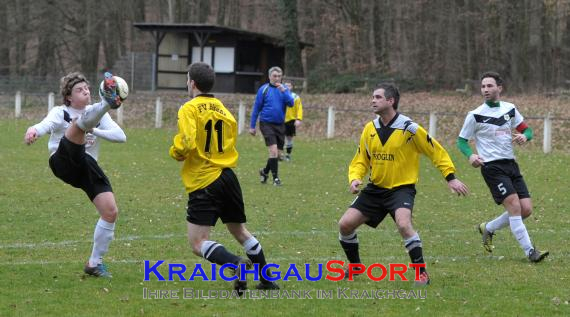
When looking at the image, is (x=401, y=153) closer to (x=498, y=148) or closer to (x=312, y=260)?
(x=312, y=260)

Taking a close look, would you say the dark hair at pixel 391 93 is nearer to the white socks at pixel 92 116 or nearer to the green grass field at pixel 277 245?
the green grass field at pixel 277 245

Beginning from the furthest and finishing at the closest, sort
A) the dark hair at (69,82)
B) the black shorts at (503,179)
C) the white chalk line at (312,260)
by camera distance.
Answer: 1. the black shorts at (503,179)
2. the white chalk line at (312,260)
3. the dark hair at (69,82)

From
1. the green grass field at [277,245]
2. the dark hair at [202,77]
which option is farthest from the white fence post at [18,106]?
the dark hair at [202,77]

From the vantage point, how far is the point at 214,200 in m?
7.13

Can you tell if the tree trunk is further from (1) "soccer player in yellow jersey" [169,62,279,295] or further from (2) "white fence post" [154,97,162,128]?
(1) "soccer player in yellow jersey" [169,62,279,295]

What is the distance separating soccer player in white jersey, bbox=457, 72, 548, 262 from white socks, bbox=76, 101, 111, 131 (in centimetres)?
400

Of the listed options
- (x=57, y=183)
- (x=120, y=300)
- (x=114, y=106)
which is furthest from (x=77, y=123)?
(x=57, y=183)

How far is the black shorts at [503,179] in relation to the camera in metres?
9.30

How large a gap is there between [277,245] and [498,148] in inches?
104

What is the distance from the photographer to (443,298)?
7.21 meters

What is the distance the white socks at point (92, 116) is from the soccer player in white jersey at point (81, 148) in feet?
0.15

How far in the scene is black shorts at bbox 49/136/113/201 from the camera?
7.39 m

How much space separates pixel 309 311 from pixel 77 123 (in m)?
2.43

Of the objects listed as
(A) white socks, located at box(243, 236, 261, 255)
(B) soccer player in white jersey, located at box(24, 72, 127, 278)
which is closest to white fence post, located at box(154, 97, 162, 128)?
(B) soccer player in white jersey, located at box(24, 72, 127, 278)
